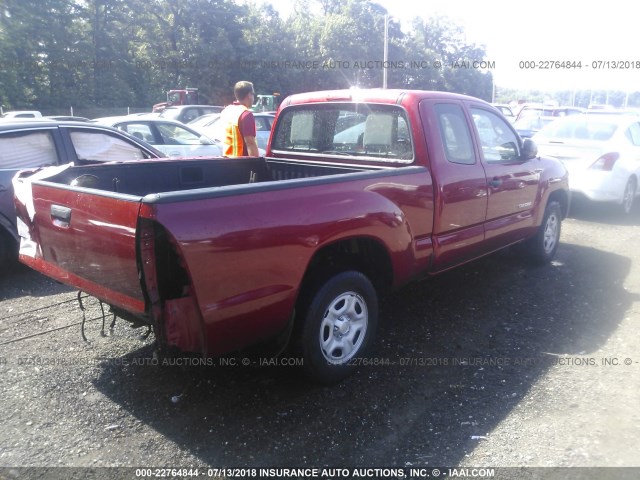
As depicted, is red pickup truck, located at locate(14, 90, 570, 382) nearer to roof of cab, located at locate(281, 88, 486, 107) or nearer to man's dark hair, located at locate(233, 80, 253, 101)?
roof of cab, located at locate(281, 88, 486, 107)

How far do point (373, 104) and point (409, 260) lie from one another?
1371mm

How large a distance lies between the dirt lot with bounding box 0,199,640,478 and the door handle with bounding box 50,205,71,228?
1057 millimetres

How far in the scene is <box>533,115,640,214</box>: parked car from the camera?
8562 mm

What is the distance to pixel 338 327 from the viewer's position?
3.62 meters

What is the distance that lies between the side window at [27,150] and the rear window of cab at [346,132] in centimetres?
255

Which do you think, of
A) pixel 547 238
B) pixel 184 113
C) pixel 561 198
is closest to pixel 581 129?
pixel 561 198

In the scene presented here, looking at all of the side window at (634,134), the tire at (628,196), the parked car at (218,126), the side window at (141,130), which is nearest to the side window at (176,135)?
the side window at (141,130)

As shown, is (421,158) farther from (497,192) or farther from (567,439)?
(567,439)

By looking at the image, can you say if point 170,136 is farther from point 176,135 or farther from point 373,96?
point 373,96

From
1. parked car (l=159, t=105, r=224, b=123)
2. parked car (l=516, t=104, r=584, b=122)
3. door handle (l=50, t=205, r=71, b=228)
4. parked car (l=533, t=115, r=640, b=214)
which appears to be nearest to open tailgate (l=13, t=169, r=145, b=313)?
door handle (l=50, t=205, r=71, b=228)

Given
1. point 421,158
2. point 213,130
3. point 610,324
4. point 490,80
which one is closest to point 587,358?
point 610,324

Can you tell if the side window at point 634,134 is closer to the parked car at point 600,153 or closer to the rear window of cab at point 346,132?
the parked car at point 600,153

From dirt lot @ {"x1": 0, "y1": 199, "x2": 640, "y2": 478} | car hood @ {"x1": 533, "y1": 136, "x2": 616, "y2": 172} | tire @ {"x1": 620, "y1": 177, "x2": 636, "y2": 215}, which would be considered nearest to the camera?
dirt lot @ {"x1": 0, "y1": 199, "x2": 640, "y2": 478}

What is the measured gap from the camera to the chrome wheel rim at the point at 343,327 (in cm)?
356
